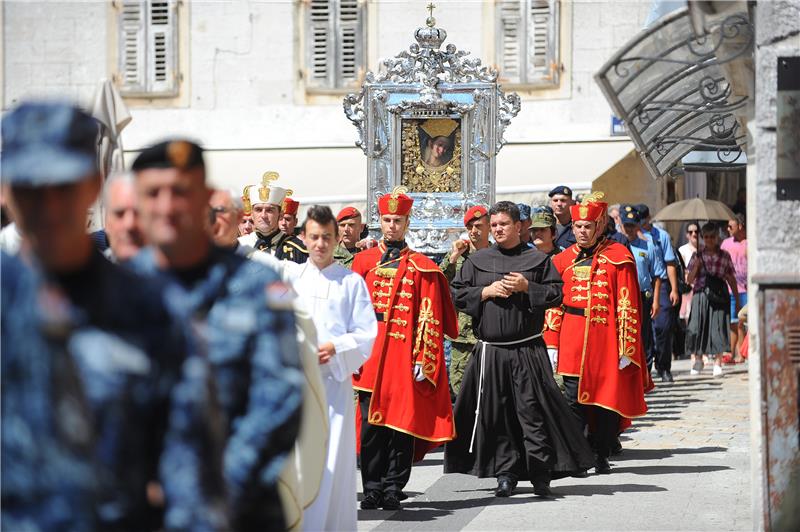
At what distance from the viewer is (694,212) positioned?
2225 cm

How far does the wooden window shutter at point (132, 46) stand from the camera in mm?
26578

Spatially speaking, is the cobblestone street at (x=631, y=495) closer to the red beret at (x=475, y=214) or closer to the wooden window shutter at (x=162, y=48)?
the red beret at (x=475, y=214)

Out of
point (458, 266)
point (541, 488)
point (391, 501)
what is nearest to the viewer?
point (391, 501)

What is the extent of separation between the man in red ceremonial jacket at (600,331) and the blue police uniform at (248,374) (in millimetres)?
7693

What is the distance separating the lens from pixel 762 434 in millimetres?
7086

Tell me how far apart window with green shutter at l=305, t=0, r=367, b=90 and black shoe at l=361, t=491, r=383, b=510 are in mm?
16840

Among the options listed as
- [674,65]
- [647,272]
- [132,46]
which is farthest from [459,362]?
[132,46]

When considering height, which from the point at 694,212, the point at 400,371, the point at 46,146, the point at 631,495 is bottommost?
the point at 631,495

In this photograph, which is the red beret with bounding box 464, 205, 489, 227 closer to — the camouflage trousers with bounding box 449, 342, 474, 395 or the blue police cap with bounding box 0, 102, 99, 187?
the camouflage trousers with bounding box 449, 342, 474, 395

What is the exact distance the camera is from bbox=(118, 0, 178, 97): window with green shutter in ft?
86.8

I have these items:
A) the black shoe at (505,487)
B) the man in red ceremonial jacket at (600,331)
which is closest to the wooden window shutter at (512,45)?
the man in red ceremonial jacket at (600,331)

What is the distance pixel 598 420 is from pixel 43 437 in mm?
8525

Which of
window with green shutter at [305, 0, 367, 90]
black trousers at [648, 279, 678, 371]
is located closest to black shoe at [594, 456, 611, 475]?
black trousers at [648, 279, 678, 371]

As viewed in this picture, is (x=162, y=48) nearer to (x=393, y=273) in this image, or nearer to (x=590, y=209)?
(x=590, y=209)
